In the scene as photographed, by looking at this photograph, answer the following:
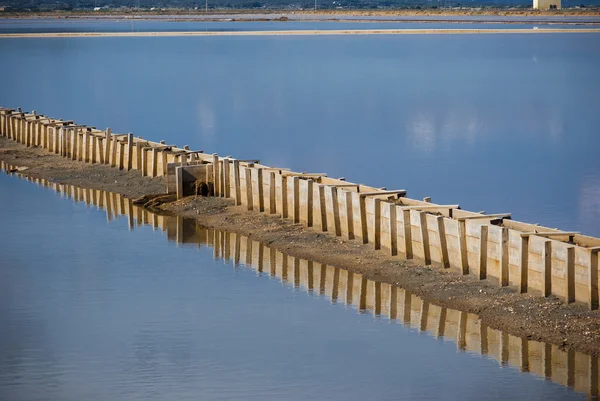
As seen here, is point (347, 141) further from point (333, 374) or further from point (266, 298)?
point (333, 374)

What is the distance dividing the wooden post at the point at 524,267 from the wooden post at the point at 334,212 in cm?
662

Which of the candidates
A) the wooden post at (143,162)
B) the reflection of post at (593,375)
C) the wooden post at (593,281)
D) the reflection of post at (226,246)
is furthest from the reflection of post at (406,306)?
the wooden post at (143,162)

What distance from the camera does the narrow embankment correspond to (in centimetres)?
2189

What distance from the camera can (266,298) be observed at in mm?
26812

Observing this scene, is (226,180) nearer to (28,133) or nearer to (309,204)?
(309,204)

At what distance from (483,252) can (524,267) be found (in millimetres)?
1285

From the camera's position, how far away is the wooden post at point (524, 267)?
2336cm

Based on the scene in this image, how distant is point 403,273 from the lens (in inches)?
1022

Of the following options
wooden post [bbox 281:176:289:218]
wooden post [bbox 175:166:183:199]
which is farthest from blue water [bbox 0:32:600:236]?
→ wooden post [bbox 175:166:183:199]

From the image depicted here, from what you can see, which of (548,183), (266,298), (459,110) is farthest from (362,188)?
(459,110)

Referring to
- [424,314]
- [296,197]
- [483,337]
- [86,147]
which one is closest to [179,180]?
[296,197]

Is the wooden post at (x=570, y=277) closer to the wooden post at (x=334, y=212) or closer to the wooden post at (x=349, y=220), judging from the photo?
the wooden post at (x=349, y=220)

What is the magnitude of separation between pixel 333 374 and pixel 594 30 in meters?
156

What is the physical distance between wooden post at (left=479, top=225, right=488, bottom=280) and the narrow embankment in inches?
6.9
